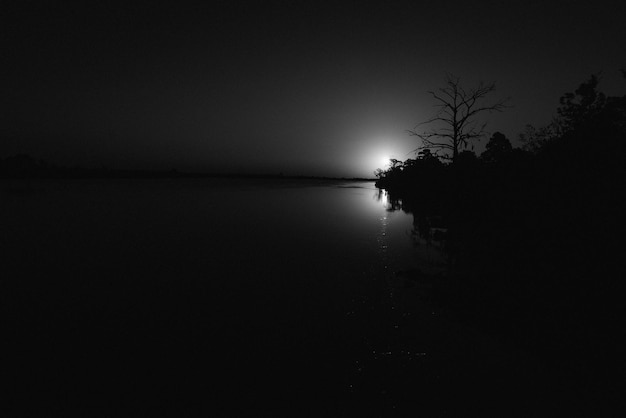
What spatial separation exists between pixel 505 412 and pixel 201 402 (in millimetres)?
6973

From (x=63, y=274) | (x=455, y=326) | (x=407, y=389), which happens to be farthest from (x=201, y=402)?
(x=63, y=274)

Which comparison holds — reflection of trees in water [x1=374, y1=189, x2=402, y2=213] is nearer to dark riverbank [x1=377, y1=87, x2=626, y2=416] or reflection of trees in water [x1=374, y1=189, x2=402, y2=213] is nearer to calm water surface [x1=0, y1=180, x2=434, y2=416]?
calm water surface [x1=0, y1=180, x2=434, y2=416]

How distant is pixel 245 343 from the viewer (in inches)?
406

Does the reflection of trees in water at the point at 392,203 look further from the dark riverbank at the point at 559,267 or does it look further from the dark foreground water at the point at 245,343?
the dark foreground water at the point at 245,343

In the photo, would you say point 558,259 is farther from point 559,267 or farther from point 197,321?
point 197,321

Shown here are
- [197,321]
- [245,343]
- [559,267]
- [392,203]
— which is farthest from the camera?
[392,203]

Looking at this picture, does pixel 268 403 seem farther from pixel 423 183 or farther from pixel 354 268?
pixel 423 183

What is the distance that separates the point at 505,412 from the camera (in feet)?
23.3

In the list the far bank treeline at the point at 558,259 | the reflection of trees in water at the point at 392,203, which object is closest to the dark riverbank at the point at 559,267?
the far bank treeline at the point at 558,259

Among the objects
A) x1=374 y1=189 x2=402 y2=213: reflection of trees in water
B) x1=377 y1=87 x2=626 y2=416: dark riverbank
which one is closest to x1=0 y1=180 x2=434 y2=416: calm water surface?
x1=377 y1=87 x2=626 y2=416: dark riverbank

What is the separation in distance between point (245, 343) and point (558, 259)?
11706mm

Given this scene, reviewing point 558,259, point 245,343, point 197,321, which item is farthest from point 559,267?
point 197,321

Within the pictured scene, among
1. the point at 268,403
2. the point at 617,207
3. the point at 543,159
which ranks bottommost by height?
the point at 268,403

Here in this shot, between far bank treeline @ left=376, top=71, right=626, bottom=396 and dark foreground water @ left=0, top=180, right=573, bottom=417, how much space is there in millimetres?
1224
